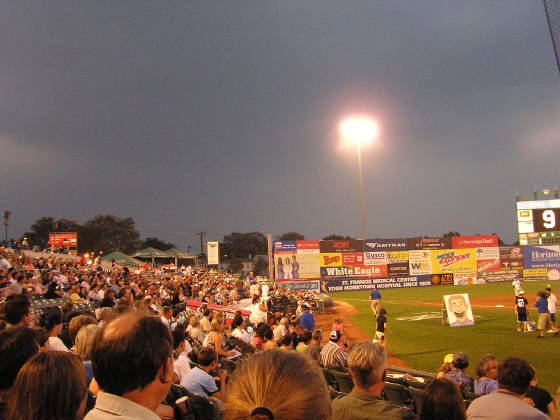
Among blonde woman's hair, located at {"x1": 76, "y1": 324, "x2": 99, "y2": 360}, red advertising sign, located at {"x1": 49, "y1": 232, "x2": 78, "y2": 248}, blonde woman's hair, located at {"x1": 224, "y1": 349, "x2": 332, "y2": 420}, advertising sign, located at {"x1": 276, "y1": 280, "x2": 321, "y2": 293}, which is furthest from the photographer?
red advertising sign, located at {"x1": 49, "y1": 232, "x2": 78, "y2": 248}

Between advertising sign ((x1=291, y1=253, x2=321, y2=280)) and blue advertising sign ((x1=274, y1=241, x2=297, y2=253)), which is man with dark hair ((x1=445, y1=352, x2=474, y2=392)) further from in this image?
advertising sign ((x1=291, y1=253, x2=321, y2=280))

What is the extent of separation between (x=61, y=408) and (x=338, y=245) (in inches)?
2004

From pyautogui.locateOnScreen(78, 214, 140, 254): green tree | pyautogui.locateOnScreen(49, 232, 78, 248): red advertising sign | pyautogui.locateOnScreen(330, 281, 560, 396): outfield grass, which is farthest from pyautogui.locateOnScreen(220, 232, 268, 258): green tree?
pyautogui.locateOnScreen(330, 281, 560, 396): outfield grass

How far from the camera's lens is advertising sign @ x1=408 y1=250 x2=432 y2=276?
176 ft

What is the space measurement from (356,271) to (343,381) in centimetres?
4593

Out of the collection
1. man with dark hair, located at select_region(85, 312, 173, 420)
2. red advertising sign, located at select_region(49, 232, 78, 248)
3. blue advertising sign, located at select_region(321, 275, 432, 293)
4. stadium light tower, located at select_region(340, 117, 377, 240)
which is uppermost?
stadium light tower, located at select_region(340, 117, 377, 240)

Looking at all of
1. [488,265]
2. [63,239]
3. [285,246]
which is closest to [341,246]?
[285,246]

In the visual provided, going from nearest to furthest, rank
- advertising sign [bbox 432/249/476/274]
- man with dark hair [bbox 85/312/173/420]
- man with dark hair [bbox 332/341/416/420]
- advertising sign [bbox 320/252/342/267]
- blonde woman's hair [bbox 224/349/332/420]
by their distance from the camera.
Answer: blonde woman's hair [bbox 224/349/332/420]
man with dark hair [bbox 85/312/173/420]
man with dark hair [bbox 332/341/416/420]
advertising sign [bbox 320/252/342/267]
advertising sign [bbox 432/249/476/274]

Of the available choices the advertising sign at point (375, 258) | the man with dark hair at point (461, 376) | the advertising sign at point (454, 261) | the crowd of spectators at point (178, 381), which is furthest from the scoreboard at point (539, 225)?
the crowd of spectators at point (178, 381)

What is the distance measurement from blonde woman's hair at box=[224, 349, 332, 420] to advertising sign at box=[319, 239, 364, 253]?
5028cm

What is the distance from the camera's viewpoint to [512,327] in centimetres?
2000

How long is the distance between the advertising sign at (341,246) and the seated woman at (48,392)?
4963 cm

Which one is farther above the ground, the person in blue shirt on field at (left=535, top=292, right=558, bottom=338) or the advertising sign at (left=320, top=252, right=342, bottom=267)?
the advertising sign at (left=320, top=252, right=342, bottom=267)

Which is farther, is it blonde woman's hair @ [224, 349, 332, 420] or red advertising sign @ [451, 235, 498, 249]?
red advertising sign @ [451, 235, 498, 249]
